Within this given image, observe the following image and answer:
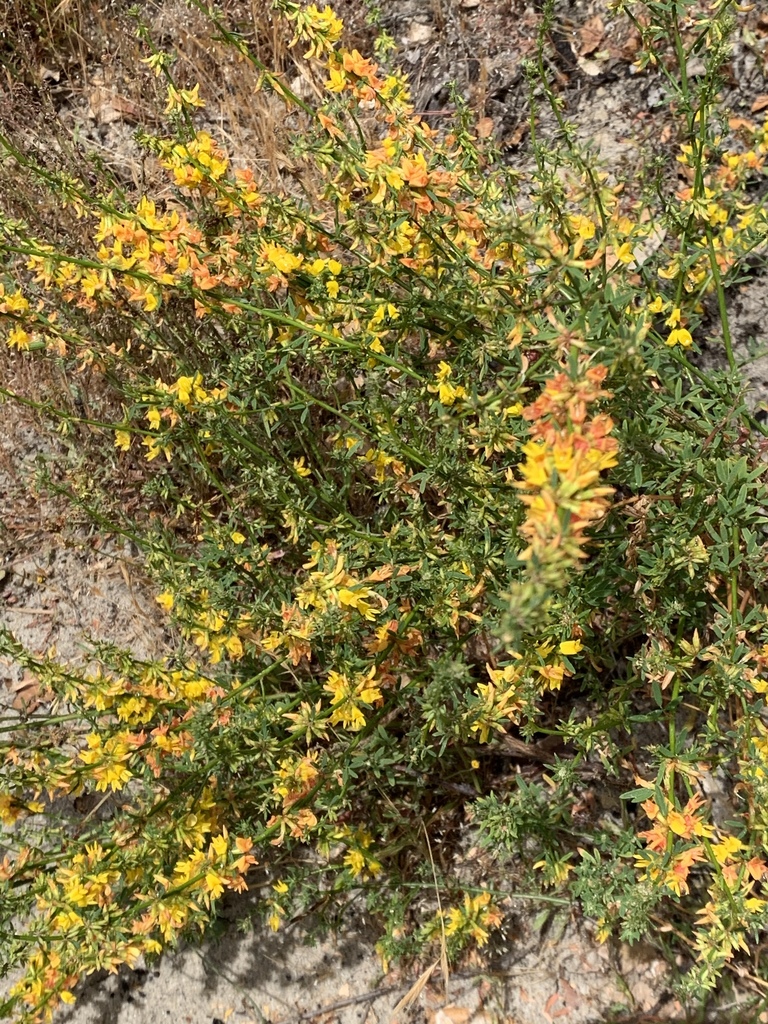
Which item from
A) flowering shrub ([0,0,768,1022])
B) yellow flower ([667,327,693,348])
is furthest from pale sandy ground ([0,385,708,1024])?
yellow flower ([667,327,693,348])

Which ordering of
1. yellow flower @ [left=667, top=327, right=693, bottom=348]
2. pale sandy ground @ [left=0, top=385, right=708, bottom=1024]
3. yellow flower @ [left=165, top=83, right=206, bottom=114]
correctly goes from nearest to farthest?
1. yellow flower @ [left=165, top=83, right=206, bottom=114]
2. yellow flower @ [left=667, top=327, right=693, bottom=348]
3. pale sandy ground @ [left=0, top=385, right=708, bottom=1024]

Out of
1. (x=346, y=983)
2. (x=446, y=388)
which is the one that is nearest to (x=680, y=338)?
(x=446, y=388)

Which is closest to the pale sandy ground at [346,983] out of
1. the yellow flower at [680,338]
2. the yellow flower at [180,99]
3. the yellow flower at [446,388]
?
the yellow flower at [180,99]

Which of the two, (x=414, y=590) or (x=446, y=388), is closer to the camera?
(x=446, y=388)

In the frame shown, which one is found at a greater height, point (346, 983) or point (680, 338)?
point (680, 338)

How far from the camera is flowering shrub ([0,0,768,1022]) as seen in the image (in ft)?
7.73

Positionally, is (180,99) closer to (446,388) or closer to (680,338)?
(446,388)

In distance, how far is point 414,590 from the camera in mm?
2703

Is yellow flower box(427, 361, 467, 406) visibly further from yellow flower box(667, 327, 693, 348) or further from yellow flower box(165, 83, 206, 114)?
yellow flower box(165, 83, 206, 114)

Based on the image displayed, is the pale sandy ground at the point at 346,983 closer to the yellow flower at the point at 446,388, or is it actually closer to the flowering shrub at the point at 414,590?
the flowering shrub at the point at 414,590

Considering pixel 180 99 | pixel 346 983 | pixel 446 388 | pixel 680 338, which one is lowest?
pixel 346 983

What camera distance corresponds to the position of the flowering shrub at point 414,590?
2357 millimetres

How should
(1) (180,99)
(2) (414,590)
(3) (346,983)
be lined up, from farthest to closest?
(3) (346,983)
(2) (414,590)
(1) (180,99)

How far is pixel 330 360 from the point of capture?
3090mm
